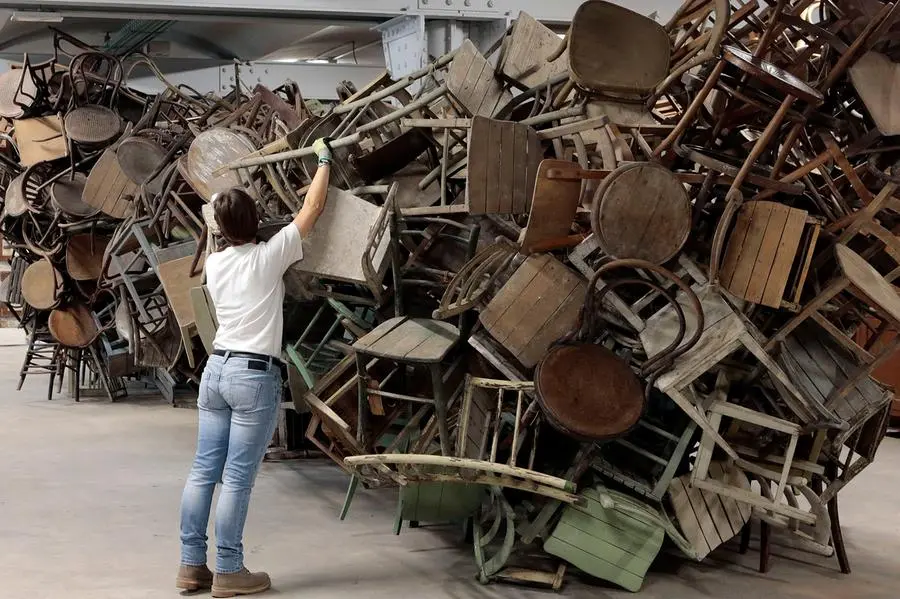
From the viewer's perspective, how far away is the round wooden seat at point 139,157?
24.6ft

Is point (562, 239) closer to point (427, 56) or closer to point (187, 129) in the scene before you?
point (427, 56)

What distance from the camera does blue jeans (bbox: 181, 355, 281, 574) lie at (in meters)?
3.82

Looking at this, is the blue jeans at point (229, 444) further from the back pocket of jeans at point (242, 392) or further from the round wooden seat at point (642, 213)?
the round wooden seat at point (642, 213)

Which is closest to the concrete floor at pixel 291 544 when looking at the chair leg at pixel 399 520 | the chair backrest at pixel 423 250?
the chair leg at pixel 399 520

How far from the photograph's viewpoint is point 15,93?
877 cm

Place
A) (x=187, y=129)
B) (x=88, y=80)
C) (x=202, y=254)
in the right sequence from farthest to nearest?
(x=88, y=80) → (x=187, y=129) → (x=202, y=254)

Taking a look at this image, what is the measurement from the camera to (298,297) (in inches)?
205

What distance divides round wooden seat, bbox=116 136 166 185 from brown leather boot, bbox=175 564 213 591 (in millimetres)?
4279

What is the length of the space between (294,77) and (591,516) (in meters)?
8.26

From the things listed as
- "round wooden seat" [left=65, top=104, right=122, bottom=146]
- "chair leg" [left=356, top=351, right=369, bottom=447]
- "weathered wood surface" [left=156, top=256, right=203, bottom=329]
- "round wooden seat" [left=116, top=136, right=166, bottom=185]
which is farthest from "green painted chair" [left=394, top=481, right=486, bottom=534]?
"round wooden seat" [left=65, top=104, right=122, bottom=146]

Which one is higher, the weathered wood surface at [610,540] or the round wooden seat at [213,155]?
the round wooden seat at [213,155]

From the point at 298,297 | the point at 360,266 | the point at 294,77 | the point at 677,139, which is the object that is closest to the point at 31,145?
the point at 294,77

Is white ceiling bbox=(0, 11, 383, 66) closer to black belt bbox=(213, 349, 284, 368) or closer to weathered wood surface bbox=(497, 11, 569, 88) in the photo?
weathered wood surface bbox=(497, 11, 569, 88)

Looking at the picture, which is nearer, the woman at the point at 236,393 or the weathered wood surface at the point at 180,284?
the woman at the point at 236,393
